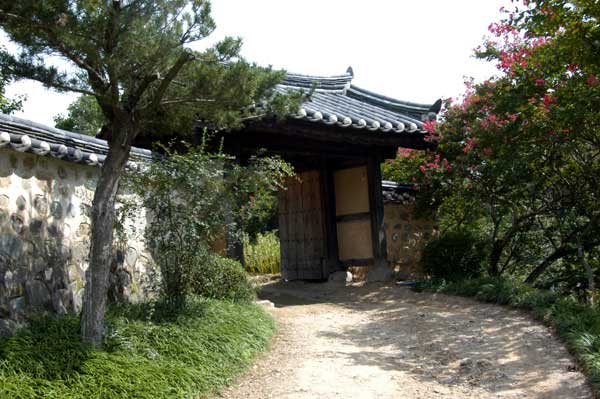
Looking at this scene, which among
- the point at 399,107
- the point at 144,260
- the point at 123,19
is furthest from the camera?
the point at 399,107

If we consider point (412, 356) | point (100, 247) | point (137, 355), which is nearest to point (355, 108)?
point (412, 356)

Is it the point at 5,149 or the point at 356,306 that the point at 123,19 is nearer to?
the point at 5,149

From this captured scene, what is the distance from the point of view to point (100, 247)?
14.2 ft

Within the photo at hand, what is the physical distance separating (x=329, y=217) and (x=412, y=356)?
5.36 meters

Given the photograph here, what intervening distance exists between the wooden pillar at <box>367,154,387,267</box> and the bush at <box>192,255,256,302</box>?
3518 mm

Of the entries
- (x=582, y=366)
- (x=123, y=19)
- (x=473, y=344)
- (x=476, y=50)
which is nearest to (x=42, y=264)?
(x=123, y=19)

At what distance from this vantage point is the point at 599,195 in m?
8.17

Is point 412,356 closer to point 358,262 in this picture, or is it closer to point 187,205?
point 187,205

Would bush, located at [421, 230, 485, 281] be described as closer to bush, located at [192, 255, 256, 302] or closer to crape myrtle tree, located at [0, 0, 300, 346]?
bush, located at [192, 255, 256, 302]

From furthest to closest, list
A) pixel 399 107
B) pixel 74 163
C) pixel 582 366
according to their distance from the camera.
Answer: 1. pixel 399 107
2. pixel 74 163
3. pixel 582 366

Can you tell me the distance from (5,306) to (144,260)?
203 centimetres

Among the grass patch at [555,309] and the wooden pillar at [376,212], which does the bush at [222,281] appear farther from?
the wooden pillar at [376,212]

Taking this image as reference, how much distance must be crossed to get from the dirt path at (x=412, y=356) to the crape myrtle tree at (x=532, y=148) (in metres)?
2.12

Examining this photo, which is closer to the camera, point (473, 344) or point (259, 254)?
point (473, 344)
